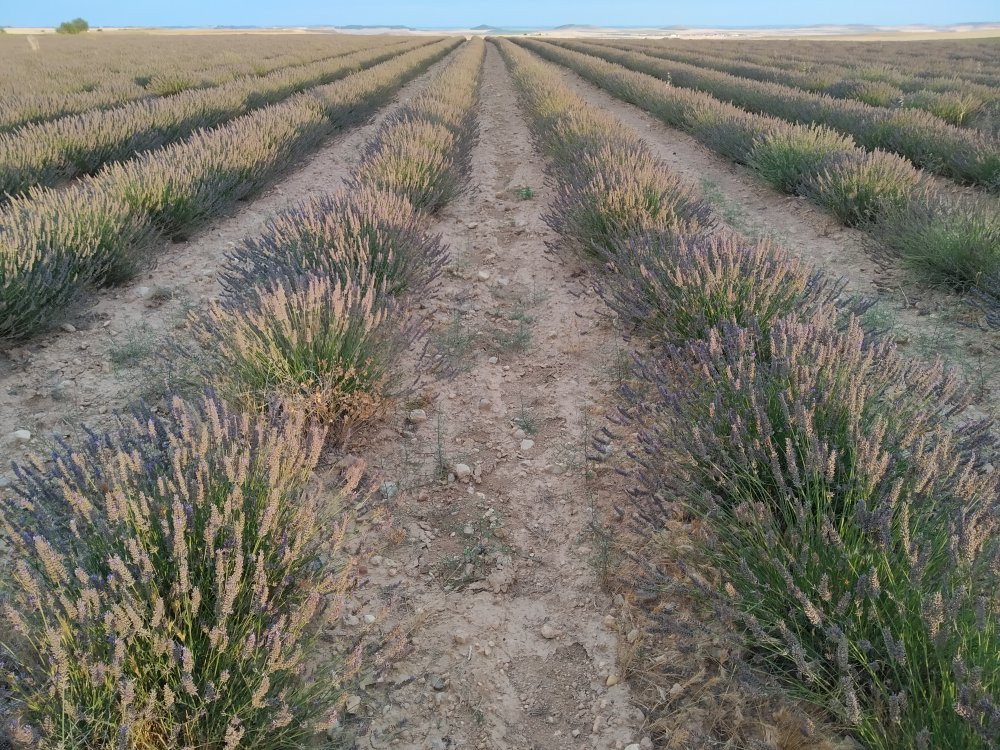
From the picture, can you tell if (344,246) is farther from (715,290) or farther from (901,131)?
(901,131)

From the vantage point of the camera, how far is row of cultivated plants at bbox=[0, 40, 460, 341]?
4008 millimetres

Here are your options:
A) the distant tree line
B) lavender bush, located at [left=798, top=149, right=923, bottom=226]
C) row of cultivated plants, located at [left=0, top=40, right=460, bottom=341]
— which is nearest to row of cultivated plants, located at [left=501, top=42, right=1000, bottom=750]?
lavender bush, located at [left=798, top=149, right=923, bottom=226]

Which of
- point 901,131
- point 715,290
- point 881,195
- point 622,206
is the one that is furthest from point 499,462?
point 901,131

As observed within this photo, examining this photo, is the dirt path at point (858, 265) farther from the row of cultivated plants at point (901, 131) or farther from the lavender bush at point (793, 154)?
the row of cultivated plants at point (901, 131)

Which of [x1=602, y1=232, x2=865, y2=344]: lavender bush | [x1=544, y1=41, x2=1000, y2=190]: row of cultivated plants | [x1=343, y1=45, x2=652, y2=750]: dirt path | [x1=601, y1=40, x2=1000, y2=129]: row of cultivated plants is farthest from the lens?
[x1=601, y1=40, x2=1000, y2=129]: row of cultivated plants

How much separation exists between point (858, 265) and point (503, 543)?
14.8 ft

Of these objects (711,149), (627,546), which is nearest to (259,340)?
(627,546)

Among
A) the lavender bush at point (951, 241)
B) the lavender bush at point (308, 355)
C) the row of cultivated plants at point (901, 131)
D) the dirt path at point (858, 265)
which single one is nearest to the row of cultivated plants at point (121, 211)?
the lavender bush at point (308, 355)

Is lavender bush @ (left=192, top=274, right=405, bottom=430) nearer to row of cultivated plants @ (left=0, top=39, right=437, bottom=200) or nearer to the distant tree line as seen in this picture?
row of cultivated plants @ (left=0, top=39, right=437, bottom=200)

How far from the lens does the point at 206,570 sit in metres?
1.77

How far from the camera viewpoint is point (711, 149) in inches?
388

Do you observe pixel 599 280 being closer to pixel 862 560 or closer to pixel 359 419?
pixel 359 419

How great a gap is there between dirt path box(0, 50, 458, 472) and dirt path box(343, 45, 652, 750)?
1.60 m

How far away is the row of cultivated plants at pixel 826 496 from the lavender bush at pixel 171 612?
1.17m
